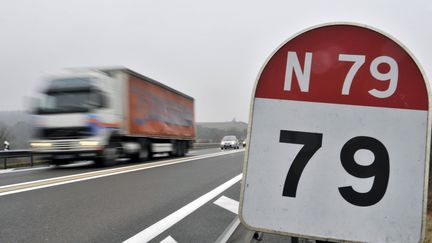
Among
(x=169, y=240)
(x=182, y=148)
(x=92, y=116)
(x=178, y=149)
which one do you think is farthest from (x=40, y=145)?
(x=182, y=148)

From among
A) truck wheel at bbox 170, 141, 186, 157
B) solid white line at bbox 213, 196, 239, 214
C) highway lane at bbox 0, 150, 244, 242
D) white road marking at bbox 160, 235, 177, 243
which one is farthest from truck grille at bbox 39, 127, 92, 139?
white road marking at bbox 160, 235, 177, 243

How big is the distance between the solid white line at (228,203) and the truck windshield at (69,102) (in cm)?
812

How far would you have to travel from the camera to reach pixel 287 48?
6.41ft

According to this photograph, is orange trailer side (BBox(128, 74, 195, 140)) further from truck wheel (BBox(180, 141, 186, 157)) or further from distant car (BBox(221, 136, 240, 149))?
distant car (BBox(221, 136, 240, 149))

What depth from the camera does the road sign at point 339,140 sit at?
1834 millimetres

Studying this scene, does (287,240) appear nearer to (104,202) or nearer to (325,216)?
(325,216)

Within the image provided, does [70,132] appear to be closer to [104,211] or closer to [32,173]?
[32,173]

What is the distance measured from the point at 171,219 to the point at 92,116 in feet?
30.5

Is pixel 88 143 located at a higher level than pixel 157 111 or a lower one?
lower

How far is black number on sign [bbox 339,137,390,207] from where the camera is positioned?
1.85 meters

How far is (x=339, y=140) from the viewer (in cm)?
193

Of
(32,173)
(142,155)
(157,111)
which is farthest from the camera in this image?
(157,111)

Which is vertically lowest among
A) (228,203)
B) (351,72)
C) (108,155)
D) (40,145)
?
(228,203)

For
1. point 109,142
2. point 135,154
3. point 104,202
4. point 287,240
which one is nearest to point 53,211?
point 104,202
